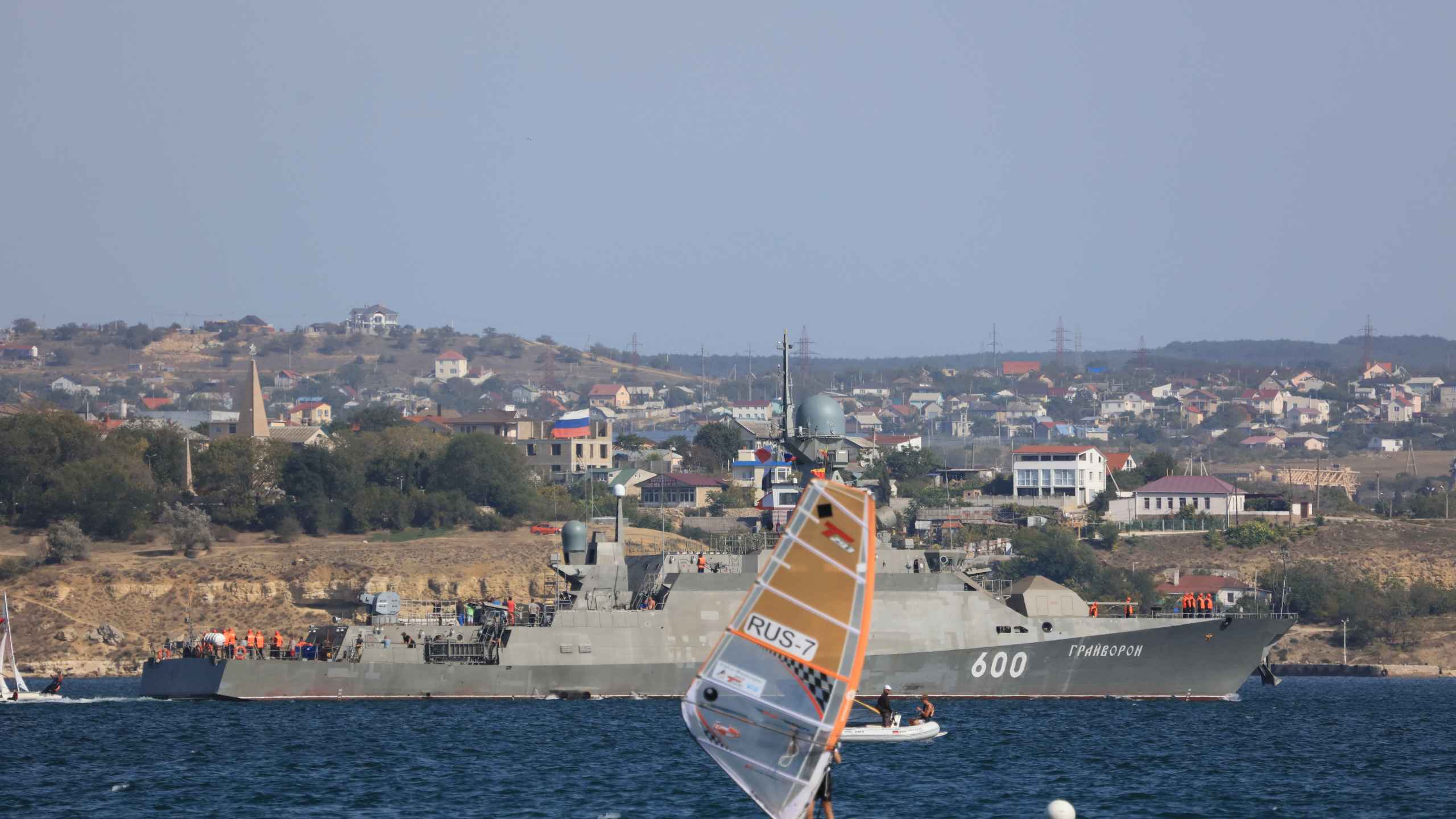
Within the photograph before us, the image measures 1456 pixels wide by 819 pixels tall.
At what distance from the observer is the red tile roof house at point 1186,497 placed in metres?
94.7

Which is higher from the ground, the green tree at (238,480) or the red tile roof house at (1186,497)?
the green tree at (238,480)

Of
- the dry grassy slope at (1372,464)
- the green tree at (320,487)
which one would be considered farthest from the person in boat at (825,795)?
the dry grassy slope at (1372,464)

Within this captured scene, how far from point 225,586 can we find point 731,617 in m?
38.2

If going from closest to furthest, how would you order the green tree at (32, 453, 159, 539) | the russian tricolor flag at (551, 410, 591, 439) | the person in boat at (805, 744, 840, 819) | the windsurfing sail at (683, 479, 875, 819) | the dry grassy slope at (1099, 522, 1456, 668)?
the windsurfing sail at (683, 479, 875, 819), the person in boat at (805, 744, 840, 819), the green tree at (32, 453, 159, 539), the dry grassy slope at (1099, 522, 1456, 668), the russian tricolor flag at (551, 410, 591, 439)

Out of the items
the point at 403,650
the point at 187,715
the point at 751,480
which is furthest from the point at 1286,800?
the point at 751,480

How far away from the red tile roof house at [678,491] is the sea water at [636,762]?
197 ft

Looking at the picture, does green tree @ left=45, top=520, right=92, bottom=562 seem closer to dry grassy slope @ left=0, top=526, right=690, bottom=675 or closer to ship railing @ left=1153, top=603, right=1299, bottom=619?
dry grassy slope @ left=0, top=526, right=690, bottom=675

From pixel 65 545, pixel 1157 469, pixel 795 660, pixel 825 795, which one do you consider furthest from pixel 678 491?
pixel 795 660

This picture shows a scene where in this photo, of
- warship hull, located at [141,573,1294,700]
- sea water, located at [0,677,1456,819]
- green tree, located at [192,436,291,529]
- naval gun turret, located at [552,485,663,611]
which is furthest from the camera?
green tree, located at [192,436,291,529]

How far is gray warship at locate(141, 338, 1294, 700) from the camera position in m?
40.0

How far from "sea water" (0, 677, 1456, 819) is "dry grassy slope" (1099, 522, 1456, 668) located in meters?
39.9

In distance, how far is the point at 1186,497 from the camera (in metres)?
96.5

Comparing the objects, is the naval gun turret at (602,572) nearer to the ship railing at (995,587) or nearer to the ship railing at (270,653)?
the ship railing at (270,653)

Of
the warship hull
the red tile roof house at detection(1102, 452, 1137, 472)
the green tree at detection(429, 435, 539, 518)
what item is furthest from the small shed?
the red tile roof house at detection(1102, 452, 1137, 472)
